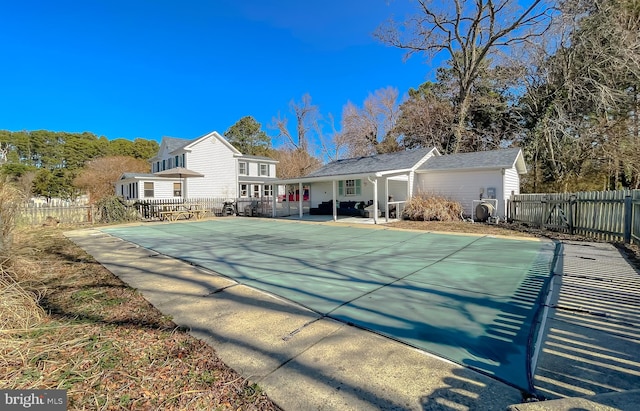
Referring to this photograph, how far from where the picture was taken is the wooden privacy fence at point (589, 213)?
7.61 meters

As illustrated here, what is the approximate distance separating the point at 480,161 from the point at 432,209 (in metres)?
3.82

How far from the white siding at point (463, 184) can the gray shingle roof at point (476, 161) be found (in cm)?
33

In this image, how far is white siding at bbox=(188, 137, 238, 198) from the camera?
24.9 metres

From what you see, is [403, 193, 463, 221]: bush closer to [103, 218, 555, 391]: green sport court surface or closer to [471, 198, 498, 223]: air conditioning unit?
[471, 198, 498, 223]: air conditioning unit

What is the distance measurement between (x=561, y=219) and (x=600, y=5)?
13536 mm

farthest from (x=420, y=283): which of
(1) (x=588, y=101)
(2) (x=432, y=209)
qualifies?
(1) (x=588, y=101)

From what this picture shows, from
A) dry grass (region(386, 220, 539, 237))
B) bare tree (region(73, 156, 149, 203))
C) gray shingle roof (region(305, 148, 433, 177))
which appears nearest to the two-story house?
bare tree (region(73, 156, 149, 203))

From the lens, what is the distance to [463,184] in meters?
15.4

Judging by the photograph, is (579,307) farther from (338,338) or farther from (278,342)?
(278,342)

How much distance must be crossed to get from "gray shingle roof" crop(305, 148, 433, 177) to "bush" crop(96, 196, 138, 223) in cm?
1109

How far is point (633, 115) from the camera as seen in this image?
15.2 meters

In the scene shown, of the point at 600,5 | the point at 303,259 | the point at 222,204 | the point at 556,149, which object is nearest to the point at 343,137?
the point at 222,204

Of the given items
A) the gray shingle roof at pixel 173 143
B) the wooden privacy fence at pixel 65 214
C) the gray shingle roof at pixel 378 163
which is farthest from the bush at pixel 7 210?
the gray shingle roof at pixel 173 143

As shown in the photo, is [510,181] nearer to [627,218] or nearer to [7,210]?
[627,218]
